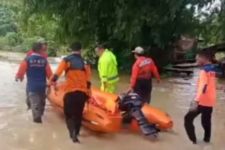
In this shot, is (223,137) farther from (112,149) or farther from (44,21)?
(44,21)

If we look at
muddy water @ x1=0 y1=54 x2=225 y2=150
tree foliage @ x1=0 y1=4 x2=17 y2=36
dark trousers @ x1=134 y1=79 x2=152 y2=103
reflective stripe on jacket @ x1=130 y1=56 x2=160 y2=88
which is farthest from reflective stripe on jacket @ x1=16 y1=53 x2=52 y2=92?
tree foliage @ x1=0 y1=4 x2=17 y2=36

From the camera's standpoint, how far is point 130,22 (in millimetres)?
24016

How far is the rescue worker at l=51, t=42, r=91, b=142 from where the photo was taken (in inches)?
400

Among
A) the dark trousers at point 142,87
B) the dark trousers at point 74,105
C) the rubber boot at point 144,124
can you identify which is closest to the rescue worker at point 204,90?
the rubber boot at point 144,124

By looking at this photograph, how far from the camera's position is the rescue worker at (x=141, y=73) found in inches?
467

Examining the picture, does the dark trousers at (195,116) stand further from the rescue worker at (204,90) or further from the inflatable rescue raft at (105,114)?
the inflatable rescue raft at (105,114)

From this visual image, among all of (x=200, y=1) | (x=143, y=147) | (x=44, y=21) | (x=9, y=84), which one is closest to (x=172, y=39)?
(x=200, y=1)

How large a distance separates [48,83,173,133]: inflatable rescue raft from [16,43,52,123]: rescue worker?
0.47 m

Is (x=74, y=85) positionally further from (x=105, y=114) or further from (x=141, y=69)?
(x=141, y=69)

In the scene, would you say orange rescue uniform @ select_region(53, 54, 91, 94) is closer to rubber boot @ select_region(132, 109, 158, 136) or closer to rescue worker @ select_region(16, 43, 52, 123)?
rubber boot @ select_region(132, 109, 158, 136)

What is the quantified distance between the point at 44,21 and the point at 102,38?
4.01m

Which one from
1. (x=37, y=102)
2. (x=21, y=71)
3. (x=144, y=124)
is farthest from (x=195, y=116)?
(x=21, y=71)

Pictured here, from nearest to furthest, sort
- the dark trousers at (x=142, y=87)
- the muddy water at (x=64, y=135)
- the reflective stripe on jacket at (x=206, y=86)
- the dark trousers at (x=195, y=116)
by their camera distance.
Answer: the reflective stripe on jacket at (x=206, y=86), the dark trousers at (x=195, y=116), the muddy water at (x=64, y=135), the dark trousers at (x=142, y=87)

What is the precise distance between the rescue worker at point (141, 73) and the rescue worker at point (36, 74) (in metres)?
1.82
